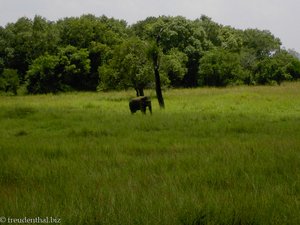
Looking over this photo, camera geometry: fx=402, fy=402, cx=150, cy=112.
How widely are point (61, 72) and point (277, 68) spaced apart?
2962cm

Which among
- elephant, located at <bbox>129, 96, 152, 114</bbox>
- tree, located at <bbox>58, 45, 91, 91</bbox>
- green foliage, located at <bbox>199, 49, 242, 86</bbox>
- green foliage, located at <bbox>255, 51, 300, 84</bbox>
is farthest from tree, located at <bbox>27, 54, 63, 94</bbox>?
elephant, located at <bbox>129, 96, 152, 114</bbox>

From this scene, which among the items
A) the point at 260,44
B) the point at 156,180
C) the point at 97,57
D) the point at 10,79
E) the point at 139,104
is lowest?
the point at 156,180

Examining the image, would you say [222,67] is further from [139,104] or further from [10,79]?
[139,104]

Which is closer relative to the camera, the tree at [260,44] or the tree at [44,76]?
the tree at [44,76]

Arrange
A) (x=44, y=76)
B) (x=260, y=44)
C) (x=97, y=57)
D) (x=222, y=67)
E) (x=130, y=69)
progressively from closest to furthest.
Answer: (x=130, y=69) → (x=222, y=67) → (x=44, y=76) → (x=97, y=57) → (x=260, y=44)

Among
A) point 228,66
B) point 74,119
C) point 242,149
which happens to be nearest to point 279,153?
point 242,149

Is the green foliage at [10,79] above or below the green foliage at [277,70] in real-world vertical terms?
above

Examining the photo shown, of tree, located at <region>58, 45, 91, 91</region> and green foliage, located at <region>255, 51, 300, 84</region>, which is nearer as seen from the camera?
green foliage, located at <region>255, 51, 300, 84</region>

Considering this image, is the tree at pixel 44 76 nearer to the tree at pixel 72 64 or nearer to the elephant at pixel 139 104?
the tree at pixel 72 64

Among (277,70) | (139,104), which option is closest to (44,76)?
(277,70)

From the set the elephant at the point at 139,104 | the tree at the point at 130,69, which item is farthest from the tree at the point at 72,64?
the elephant at the point at 139,104

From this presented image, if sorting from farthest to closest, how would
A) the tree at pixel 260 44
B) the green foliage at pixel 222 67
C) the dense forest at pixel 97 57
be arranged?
the tree at pixel 260 44, the dense forest at pixel 97 57, the green foliage at pixel 222 67

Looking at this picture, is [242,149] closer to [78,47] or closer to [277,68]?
[277,68]

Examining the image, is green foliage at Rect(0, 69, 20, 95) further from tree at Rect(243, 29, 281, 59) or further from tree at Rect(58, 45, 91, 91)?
tree at Rect(243, 29, 281, 59)
